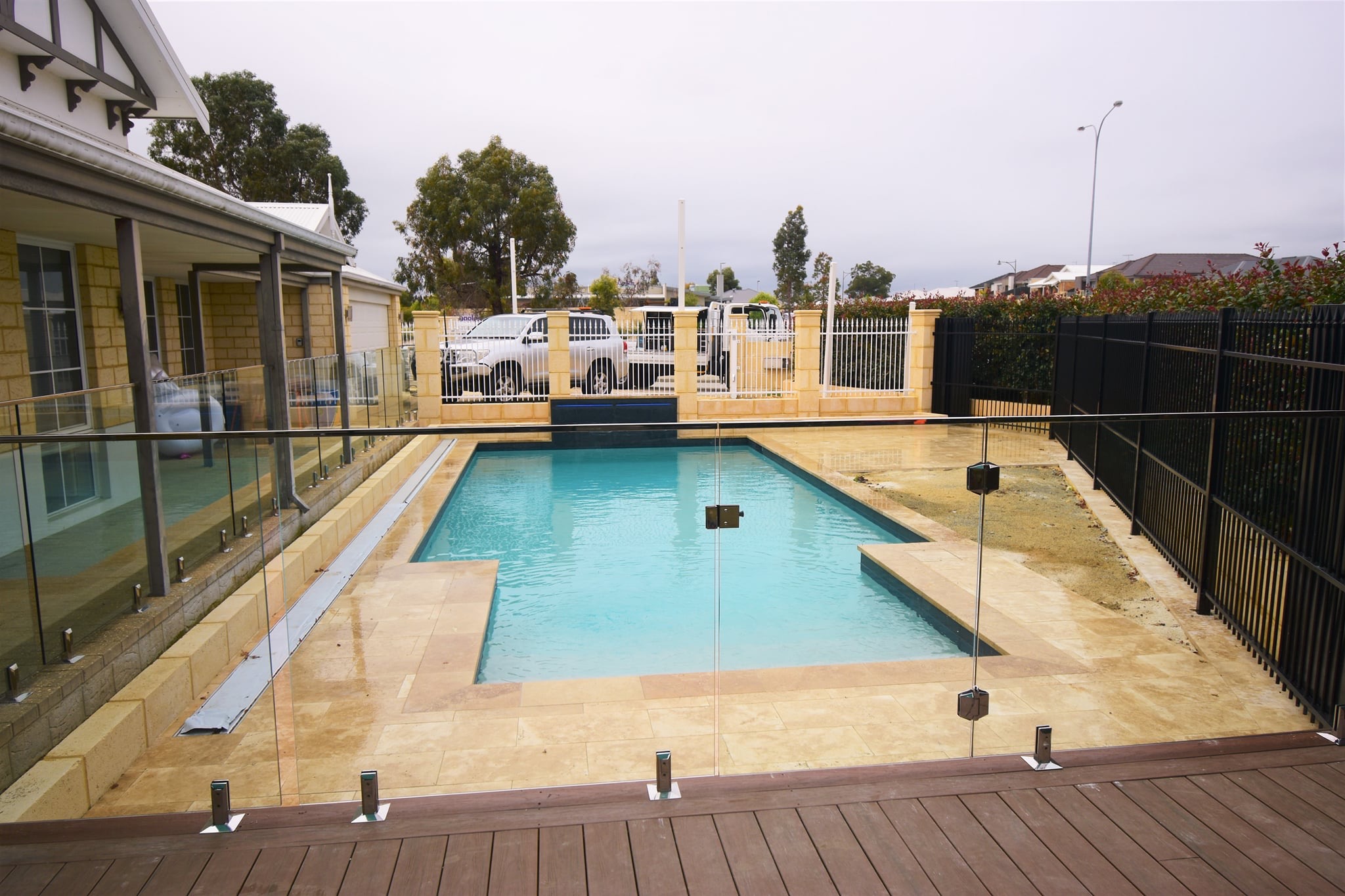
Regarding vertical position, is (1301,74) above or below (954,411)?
above

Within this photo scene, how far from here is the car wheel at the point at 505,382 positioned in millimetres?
16000

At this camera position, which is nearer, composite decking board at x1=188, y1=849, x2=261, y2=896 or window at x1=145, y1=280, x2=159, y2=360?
composite decking board at x1=188, y1=849, x2=261, y2=896

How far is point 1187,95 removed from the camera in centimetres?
1856

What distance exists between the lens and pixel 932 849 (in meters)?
2.37

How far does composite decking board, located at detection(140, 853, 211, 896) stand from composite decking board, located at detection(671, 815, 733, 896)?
4.01ft

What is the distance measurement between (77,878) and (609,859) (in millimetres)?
1455

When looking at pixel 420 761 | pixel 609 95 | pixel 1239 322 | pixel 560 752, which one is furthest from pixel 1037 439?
pixel 609 95

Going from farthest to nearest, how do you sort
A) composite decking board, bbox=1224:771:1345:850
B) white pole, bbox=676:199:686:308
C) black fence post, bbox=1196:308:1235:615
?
1. white pole, bbox=676:199:686:308
2. black fence post, bbox=1196:308:1235:615
3. composite decking board, bbox=1224:771:1345:850

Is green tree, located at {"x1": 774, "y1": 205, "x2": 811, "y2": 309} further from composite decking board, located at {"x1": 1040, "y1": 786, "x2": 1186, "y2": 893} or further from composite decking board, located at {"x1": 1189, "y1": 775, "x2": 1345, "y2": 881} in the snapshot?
composite decking board, located at {"x1": 1040, "y1": 786, "x2": 1186, "y2": 893}

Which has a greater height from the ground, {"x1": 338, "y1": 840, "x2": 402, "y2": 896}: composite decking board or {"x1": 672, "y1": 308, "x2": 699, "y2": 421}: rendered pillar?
{"x1": 672, "y1": 308, "x2": 699, "y2": 421}: rendered pillar

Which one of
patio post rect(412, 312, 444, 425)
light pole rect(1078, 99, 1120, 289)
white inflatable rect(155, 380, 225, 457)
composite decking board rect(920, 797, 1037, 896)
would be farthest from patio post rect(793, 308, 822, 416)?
light pole rect(1078, 99, 1120, 289)

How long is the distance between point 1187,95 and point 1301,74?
677cm

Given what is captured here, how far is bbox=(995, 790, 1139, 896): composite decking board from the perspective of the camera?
2.23 m

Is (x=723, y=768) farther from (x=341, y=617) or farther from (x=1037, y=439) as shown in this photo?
(x=1037, y=439)
